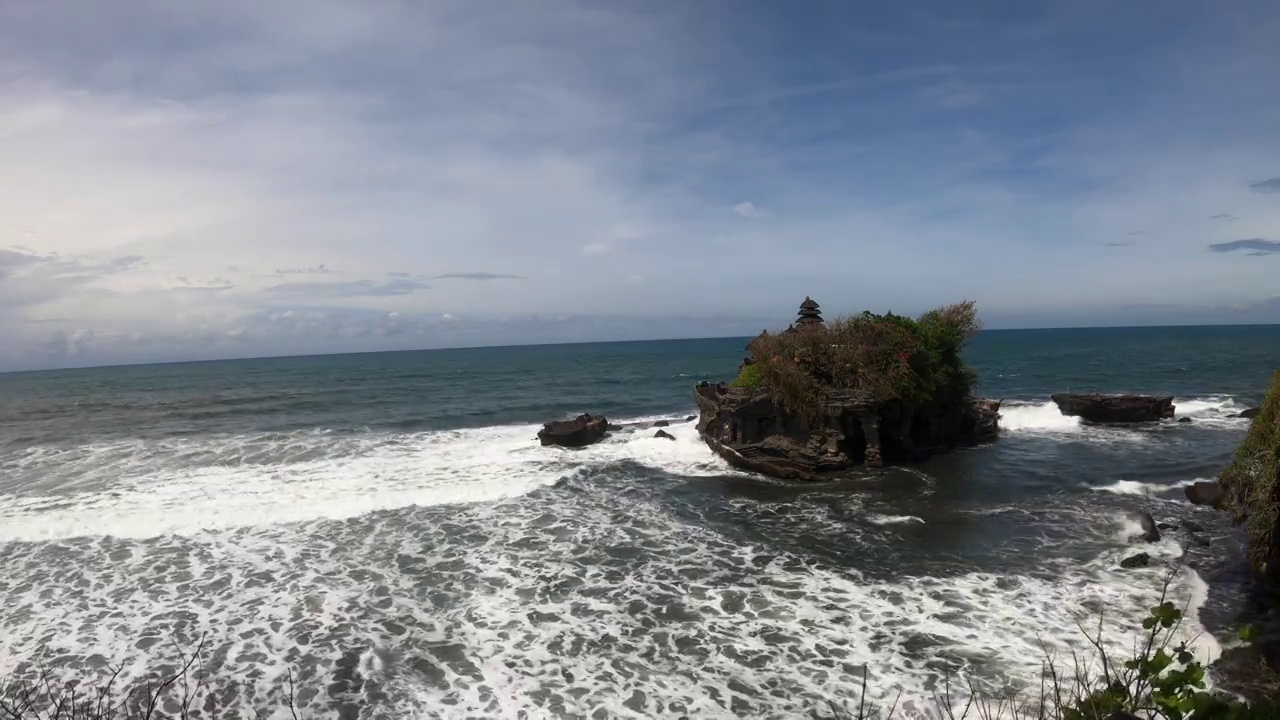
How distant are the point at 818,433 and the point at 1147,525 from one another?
11.0 metres

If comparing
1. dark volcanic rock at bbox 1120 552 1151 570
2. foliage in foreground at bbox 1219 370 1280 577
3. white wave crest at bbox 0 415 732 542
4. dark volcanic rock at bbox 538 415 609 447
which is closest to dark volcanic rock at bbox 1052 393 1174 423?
white wave crest at bbox 0 415 732 542

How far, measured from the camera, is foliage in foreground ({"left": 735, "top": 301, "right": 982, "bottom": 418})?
2664cm

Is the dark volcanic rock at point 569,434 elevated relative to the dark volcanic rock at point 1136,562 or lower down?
elevated

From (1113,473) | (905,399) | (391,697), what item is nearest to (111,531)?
(391,697)

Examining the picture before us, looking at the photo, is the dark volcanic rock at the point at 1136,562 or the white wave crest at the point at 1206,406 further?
the white wave crest at the point at 1206,406

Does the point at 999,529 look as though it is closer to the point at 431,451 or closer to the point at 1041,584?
the point at 1041,584

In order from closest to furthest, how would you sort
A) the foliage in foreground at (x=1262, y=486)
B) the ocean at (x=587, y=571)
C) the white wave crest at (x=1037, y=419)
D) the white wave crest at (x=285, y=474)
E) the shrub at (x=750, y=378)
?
the ocean at (x=587, y=571) < the foliage in foreground at (x=1262, y=486) < the white wave crest at (x=285, y=474) < the shrub at (x=750, y=378) < the white wave crest at (x=1037, y=419)

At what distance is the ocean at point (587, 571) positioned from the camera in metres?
11.8

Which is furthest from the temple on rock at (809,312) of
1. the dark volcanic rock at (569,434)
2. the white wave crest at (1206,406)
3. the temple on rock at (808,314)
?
the white wave crest at (1206,406)

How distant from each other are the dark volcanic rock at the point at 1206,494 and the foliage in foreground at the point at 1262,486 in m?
5.11

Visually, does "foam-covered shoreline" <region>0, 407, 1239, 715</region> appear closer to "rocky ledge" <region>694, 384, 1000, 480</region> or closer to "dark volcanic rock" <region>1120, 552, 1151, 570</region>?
"dark volcanic rock" <region>1120, 552, 1151, 570</region>

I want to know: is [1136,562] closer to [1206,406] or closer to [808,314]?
[808,314]

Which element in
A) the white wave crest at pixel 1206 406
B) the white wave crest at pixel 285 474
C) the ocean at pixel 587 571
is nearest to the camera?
the ocean at pixel 587 571

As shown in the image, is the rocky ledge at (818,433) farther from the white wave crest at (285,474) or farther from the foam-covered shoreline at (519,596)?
the foam-covered shoreline at (519,596)
